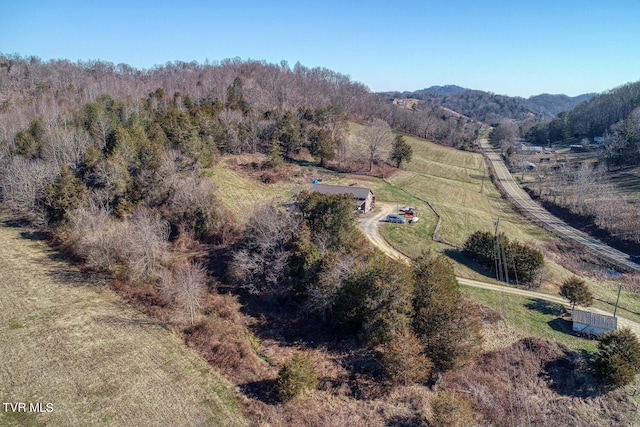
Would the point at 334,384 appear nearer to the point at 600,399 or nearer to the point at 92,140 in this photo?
the point at 600,399

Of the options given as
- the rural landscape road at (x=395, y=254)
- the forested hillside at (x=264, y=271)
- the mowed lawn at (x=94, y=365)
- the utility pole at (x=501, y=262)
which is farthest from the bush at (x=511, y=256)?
the mowed lawn at (x=94, y=365)

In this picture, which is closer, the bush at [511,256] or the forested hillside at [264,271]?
the forested hillside at [264,271]

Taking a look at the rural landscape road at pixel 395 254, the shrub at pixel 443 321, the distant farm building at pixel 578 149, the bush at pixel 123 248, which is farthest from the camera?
the distant farm building at pixel 578 149

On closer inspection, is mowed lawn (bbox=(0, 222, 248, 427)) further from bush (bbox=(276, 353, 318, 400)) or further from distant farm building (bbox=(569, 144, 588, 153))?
distant farm building (bbox=(569, 144, 588, 153))

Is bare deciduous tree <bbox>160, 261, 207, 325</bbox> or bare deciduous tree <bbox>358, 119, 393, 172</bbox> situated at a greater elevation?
bare deciduous tree <bbox>358, 119, 393, 172</bbox>

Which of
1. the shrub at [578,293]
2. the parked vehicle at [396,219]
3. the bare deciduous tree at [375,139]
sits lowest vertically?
the shrub at [578,293]

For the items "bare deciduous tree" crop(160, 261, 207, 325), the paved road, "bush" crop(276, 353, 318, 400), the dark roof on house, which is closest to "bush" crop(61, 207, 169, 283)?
A: "bare deciduous tree" crop(160, 261, 207, 325)

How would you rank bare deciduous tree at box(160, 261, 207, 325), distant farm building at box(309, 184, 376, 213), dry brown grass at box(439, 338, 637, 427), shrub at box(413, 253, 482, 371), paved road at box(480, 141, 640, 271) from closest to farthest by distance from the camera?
1. dry brown grass at box(439, 338, 637, 427)
2. shrub at box(413, 253, 482, 371)
3. bare deciduous tree at box(160, 261, 207, 325)
4. paved road at box(480, 141, 640, 271)
5. distant farm building at box(309, 184, 376, 213)

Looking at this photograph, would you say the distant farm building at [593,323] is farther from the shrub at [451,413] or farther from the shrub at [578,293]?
the shrub at [451,413]
